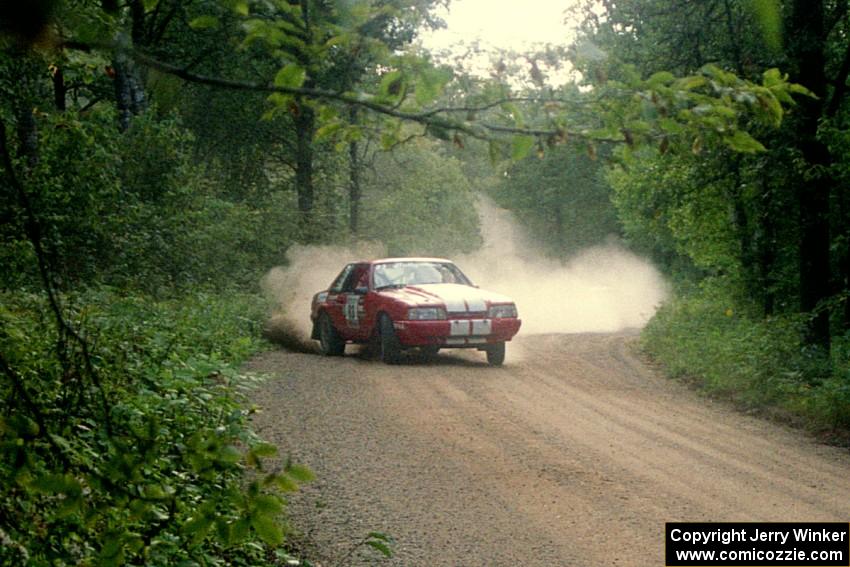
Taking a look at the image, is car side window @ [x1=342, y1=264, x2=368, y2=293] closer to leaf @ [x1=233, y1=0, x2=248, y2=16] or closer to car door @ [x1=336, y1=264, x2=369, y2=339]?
car door @ [x1=336, y1=264, x2=369, y2=339]

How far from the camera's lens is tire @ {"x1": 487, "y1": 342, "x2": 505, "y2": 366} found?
1631 centimetres

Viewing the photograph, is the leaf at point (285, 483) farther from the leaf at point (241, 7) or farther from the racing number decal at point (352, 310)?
the racing number decal at point (352, 310)

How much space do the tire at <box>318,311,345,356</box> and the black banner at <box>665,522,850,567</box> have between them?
12157 mm

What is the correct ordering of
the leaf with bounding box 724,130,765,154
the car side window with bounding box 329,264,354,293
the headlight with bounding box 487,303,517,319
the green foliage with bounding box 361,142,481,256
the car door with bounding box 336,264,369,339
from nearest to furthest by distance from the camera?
the leaf with bounding box 724,130,765,154 → the headlight with bounding box 487,303,517,319 → the car door with bounding box 336,264,369,339 → the car side window with bounding box 329,264,354,293 → the green foliage with bounding box 361,142,481,256

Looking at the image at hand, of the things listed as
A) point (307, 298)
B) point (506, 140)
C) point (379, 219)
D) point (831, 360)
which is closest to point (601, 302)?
point (379, 219)

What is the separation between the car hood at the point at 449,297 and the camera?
52.2 ft

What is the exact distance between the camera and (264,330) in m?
21.9

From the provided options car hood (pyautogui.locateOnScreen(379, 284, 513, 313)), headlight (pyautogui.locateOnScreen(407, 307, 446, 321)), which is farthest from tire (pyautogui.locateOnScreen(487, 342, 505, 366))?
headlight (pyautogui.locateOnScreen(407, 307, 446, 321))

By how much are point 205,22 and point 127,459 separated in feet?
3.80

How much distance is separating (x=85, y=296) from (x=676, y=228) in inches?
532

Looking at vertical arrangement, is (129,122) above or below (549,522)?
above

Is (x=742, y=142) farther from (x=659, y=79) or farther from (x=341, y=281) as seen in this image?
(x=341, y=281)

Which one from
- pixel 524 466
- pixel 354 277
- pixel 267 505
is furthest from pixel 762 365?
pixel 267 505

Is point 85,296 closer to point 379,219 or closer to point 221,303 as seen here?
point 221,303
